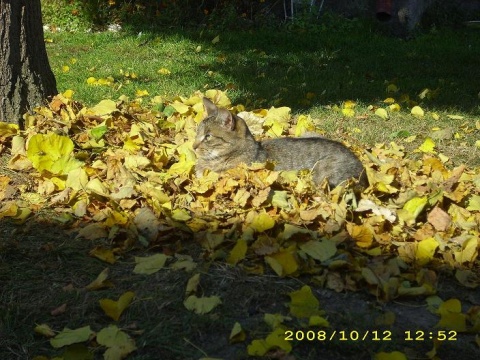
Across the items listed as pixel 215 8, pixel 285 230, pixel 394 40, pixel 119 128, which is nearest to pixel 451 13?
pixel 394 40

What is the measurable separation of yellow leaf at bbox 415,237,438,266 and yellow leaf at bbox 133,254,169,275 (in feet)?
4.13

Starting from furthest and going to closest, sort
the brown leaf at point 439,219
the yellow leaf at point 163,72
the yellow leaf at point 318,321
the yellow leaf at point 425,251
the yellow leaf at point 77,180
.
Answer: the yellow leaf at point 163,72, the yellow leaf at point 77,180, the brown leaf at point 439,219, the yellow leaf at point 425,251, the yellow leaf at point 318,321

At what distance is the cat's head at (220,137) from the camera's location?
14.5 feet

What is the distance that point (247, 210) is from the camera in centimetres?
366

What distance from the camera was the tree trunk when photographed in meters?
4.69

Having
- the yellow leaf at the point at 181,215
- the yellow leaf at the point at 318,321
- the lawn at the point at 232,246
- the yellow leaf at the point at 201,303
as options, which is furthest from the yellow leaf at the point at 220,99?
the yellow leaf at the point at 318,321

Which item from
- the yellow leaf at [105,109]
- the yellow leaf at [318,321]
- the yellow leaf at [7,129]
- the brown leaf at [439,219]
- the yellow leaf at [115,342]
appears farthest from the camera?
the yellow leaf at [105,109]

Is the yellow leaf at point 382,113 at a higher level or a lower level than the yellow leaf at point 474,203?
higher

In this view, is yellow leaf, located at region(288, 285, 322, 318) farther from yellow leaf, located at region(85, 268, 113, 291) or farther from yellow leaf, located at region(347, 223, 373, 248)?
yellow leaf, located at region(85, 268, 113, 291)

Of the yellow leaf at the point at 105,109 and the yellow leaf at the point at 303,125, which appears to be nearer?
the yellow leaf at the point at 105,109

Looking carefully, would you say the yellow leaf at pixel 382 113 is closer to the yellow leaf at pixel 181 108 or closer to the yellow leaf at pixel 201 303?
the yellow leaf at pixel 181 108

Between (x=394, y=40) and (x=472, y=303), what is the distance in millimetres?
7663

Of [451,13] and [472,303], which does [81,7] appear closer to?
[451,13]

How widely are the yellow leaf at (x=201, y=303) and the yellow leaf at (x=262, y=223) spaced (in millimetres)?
640
